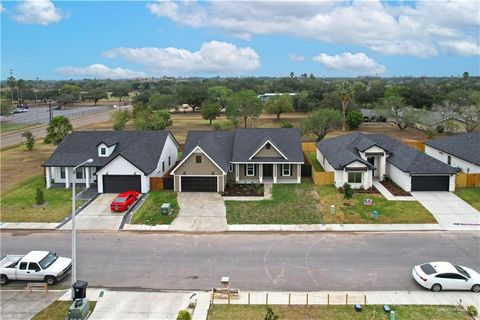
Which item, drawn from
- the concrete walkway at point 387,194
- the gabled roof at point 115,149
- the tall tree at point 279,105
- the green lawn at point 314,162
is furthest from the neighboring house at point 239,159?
the tall tree at point 279,105

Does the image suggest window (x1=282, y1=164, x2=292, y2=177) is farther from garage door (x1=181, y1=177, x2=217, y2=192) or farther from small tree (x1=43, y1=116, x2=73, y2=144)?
small tree (x1=43, y1=116, x2=73, y2=144)

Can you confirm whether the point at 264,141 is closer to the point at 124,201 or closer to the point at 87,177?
the point at 124,201

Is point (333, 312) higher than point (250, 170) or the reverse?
the reverse

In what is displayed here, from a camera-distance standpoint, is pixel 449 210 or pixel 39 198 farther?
pixel 39 198

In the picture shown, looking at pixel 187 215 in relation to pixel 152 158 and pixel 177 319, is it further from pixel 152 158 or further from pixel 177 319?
pixel 177 319

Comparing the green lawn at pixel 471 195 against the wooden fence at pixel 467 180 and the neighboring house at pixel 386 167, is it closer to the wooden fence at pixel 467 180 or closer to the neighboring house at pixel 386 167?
the wooden fence at pixel 467 180

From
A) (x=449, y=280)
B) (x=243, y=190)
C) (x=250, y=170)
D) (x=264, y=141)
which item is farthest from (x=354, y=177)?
(x=449, y=280)

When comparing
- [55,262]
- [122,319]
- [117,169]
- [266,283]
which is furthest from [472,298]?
[117,169]
